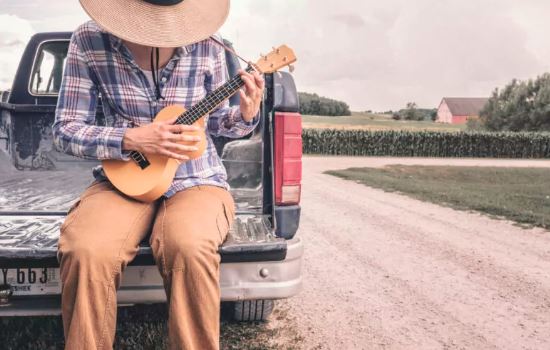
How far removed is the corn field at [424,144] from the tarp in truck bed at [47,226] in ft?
104

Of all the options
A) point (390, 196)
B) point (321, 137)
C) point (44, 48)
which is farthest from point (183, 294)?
point (321, 137)

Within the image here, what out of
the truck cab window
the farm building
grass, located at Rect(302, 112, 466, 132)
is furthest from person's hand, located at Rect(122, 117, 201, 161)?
the farm building

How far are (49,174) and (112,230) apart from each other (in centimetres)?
256

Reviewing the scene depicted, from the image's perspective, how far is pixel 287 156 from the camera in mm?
3020

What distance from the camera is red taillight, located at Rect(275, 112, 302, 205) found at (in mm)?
2996

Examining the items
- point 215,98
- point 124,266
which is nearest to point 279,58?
point 215,98

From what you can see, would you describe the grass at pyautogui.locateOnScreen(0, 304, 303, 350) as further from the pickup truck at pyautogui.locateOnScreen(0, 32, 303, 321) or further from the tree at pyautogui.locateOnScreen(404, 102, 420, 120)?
the tree at pyautogui.locateOnScreen(404, 102, 420, 120)

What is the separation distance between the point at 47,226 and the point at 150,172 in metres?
0.79

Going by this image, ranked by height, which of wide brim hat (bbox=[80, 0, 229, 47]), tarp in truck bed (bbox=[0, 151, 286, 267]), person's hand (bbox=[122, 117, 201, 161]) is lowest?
tarp in truck bed (bbox=[0, 151, 286, 267])

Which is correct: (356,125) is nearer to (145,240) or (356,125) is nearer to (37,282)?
(145,240)

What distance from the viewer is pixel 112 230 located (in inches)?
88.6

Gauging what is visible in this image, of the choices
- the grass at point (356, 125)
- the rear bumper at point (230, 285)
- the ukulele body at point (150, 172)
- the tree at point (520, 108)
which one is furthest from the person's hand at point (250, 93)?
the tree at point (520, 108)

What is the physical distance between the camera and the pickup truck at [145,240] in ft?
7.86

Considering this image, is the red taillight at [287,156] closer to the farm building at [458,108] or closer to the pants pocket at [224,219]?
the pants pocket at [224,219]
